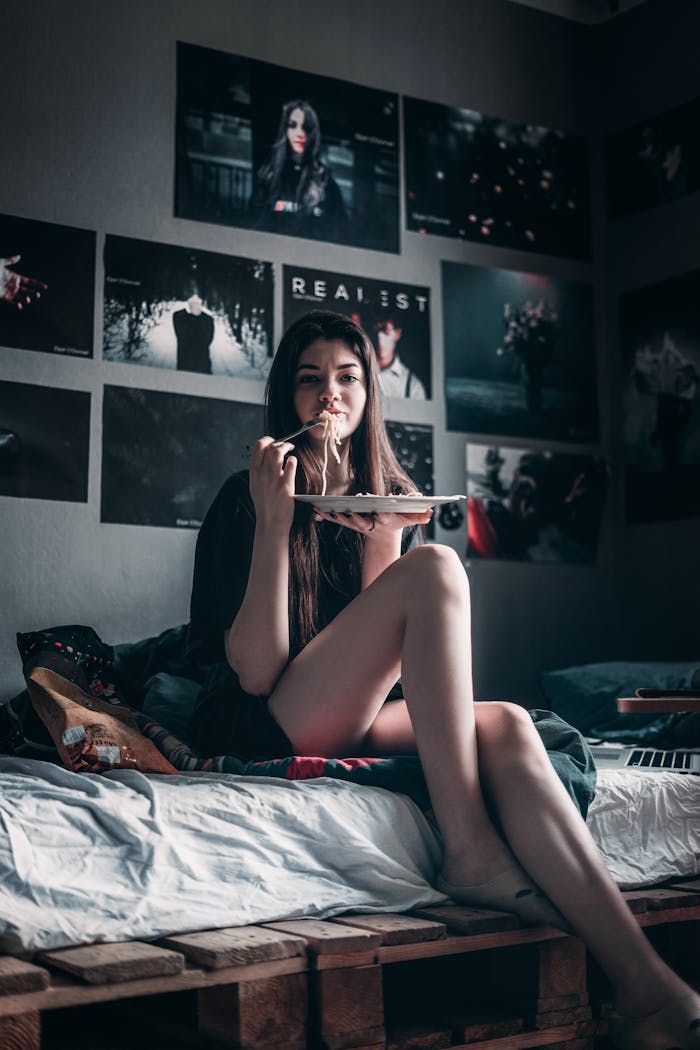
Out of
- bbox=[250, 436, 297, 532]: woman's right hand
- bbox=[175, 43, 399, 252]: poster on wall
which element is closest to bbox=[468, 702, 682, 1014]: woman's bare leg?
bbox=[250, 436, 297, 532]: woman's right hand

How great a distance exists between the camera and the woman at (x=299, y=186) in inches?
123

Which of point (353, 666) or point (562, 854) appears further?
point (353, 666)

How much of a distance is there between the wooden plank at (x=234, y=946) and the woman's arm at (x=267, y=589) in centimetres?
46

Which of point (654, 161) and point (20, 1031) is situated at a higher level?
point (654, 161)

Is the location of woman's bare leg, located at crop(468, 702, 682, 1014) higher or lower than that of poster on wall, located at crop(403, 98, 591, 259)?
lower

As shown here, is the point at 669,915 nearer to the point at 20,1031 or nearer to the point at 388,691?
the point at 388,691

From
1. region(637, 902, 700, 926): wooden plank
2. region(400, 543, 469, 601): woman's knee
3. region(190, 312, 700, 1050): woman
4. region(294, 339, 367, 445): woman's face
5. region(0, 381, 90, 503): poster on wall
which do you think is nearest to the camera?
region(190, 312, 700, 1050): woman

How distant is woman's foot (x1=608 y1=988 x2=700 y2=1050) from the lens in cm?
160

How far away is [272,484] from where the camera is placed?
1966mm

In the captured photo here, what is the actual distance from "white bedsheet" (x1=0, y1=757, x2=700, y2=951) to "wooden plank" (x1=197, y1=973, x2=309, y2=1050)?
0.11m

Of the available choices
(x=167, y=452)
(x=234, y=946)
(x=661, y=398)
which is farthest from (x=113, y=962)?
(x=661, y=398)

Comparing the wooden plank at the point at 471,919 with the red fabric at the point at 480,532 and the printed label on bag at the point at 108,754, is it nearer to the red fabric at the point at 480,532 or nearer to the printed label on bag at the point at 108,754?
the printed label on bag at the point at 108,754

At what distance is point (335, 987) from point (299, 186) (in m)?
2.18

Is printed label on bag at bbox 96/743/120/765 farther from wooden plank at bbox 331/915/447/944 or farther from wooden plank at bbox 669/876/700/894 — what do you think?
wooden plank at bbox 669/876/700/894
